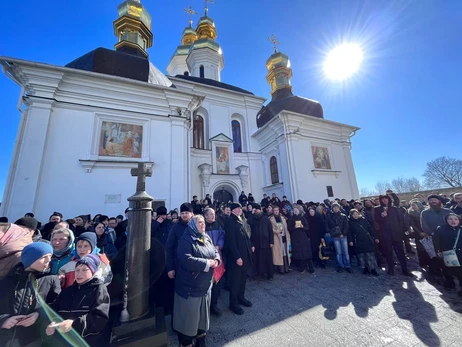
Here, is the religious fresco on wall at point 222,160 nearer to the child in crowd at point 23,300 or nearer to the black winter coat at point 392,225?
the black winter coat at point 392,225

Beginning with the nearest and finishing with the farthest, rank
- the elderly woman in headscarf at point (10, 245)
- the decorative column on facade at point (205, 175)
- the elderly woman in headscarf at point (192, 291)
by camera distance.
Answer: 1. the elderly woman in headscarf at point (10, 245)
2. the elderly woman in headscarf at point (192, 291)
3. the decorative column on facade at point (205, 175)

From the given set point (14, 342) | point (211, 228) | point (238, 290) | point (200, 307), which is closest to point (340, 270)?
point (238, 290)

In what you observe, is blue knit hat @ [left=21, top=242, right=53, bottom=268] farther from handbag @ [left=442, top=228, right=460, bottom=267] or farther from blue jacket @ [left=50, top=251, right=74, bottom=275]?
handbag @ [left=442, top=228, right=460, bottom=267]

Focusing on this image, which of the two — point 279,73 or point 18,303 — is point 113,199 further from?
point 279,73

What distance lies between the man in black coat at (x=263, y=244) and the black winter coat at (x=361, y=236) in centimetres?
223

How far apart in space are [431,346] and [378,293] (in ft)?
4.63

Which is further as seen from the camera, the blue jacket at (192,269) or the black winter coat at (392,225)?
the black winter coat at (392,225)

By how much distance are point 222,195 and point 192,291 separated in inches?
439

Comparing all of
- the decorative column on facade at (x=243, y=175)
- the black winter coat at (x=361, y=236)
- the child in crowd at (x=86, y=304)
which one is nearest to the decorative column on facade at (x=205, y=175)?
the decorative column on facade at (x=243, y=175)

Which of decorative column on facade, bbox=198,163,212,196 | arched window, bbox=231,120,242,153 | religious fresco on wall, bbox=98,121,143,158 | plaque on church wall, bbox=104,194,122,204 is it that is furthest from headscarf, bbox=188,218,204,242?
arched window, bbox=231,120,242,153

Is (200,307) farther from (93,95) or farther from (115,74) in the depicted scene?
(115,74)

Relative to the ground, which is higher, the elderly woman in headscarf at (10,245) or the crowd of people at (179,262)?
the elderly woman in headscarf at (10,245)

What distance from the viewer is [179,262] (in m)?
2.34

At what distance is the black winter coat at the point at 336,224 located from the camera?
4918mm
